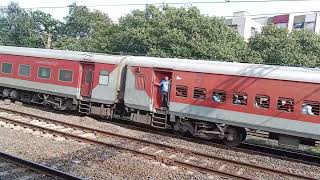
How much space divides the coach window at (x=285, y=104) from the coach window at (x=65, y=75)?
419 inches

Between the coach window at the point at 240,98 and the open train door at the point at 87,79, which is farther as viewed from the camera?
the open train door at the point at 87,79

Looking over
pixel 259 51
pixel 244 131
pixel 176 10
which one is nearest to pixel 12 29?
pixel 176 10

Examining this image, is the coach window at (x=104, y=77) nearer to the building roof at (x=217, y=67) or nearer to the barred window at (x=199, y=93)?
the building roof at (x=217, y=67)

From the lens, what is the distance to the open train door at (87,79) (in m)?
20.5

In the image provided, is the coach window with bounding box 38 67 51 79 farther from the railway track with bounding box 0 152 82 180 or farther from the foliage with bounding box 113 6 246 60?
the foliage with bounding box 113 6 246 60

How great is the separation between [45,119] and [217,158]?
819 cm

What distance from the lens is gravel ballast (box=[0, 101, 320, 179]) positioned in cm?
1088

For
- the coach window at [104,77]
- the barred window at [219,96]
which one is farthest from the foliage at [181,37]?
the barred window at [219,96]

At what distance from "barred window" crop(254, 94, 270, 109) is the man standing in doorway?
3.98 m

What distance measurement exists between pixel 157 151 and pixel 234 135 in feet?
12.0

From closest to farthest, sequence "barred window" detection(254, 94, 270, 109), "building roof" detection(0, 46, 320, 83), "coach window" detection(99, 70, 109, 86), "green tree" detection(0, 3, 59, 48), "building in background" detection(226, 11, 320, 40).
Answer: "building roof" detection(0, 46, 320, 83)
"barred window" detection(254, 94, 270, 109)
"coach window" detection(99, 70, 109, 86)
"green tree" detection(0, 3, 59, 48)
"building in background" detection(226, 11, 320, 40)

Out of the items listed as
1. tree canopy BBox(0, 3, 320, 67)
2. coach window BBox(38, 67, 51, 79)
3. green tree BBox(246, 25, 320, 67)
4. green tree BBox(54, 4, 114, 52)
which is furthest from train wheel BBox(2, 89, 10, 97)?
green tree BBox(54, 4, 114, 52)

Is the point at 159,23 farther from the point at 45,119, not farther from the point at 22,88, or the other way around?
the point at 45,119

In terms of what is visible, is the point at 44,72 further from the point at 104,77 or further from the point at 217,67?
the point at 217,67
